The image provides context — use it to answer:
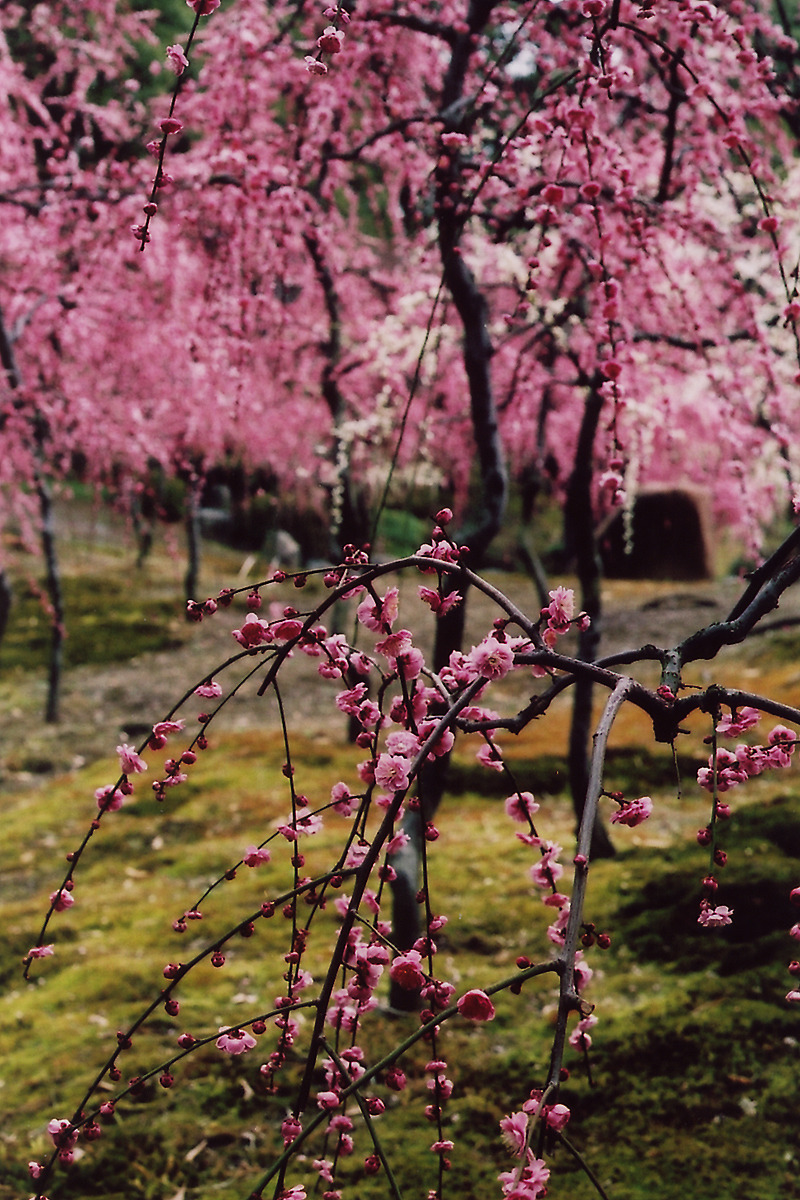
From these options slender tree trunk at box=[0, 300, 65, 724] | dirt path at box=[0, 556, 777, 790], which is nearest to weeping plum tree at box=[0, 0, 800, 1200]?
slender tree trunk at box=[0, 300, 65, 724]

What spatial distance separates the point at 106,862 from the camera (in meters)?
5.73

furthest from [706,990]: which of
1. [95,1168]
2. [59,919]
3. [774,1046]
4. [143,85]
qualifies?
[143,85]

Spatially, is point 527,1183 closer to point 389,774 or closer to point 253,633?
point 389,774

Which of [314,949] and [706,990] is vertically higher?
[706,990]

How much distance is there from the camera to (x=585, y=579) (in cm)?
475

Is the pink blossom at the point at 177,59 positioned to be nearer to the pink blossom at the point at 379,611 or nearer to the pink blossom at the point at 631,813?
the pink blossom at the point at 379,611

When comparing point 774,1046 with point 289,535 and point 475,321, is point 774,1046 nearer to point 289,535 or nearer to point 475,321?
point 475,321

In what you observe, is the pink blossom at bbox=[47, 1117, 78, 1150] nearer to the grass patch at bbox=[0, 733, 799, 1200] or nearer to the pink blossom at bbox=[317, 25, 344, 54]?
the grass patch at bbox=[0, 733, 799, 1200]

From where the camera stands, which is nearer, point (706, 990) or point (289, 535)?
point (706, 990)

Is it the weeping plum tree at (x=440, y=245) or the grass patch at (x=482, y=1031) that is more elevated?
the weeping plum tree at (x=440, y=245)

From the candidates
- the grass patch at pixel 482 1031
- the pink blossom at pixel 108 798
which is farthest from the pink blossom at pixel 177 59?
the grass patch at pixel 482 1031

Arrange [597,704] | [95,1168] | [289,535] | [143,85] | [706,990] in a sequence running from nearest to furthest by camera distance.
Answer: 1. [95,1168]
2. [706,990]
3. [597,704]
4. [143,85]
5. [289,535]

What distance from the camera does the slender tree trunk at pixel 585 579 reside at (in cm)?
424

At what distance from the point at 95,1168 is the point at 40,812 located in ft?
13.9
